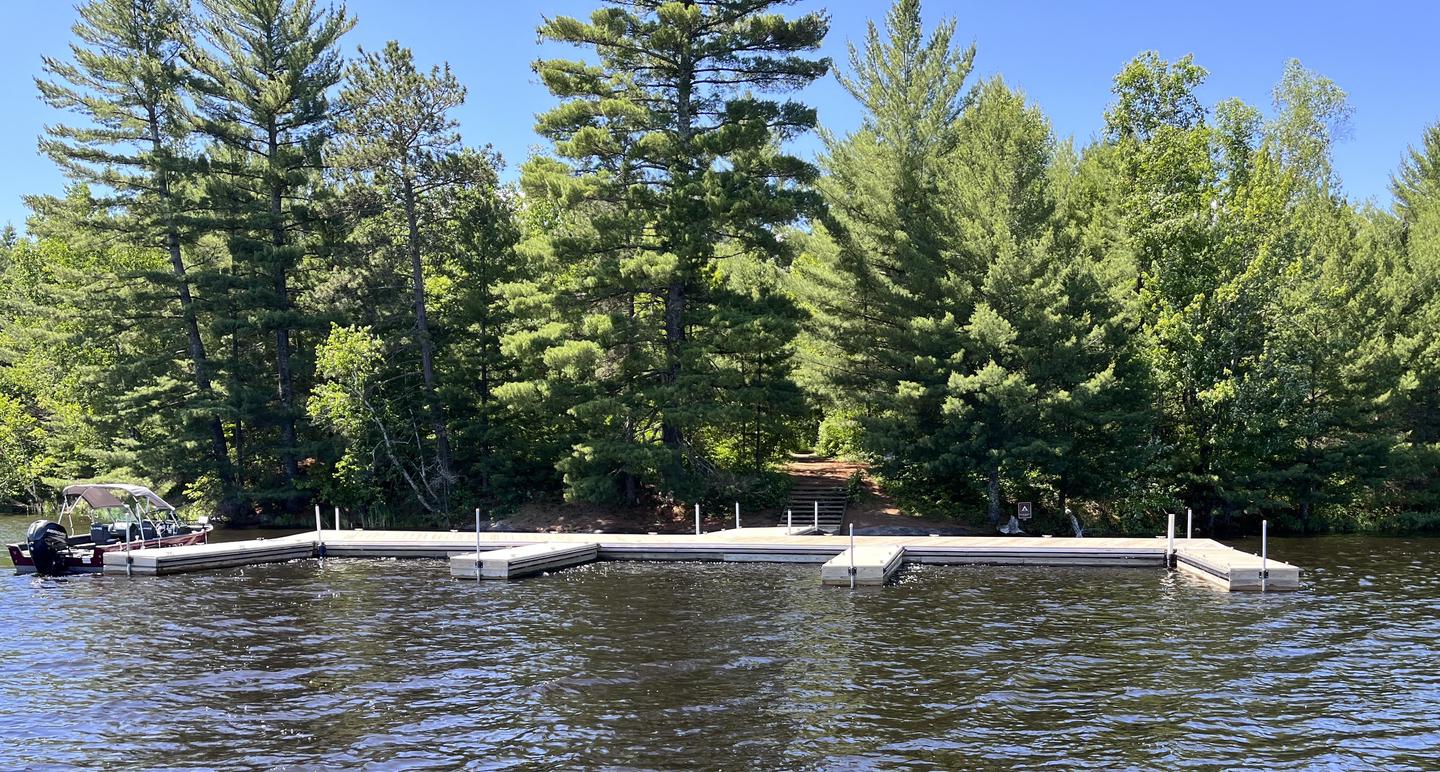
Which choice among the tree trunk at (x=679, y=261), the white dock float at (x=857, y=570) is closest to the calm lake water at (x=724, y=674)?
the white dock float at (x=857, y=570)

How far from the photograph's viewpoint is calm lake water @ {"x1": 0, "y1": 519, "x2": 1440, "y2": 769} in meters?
13.0

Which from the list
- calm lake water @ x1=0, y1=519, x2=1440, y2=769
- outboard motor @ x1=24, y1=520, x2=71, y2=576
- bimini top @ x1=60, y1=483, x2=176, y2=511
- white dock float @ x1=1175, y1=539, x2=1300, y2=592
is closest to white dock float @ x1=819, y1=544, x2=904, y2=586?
calm lake water @ x1=0, y1=519, x2=1440, y2=769

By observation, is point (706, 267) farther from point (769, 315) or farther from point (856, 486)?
point (856, 486)

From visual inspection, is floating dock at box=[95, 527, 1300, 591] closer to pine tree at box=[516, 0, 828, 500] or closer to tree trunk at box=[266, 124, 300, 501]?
pine tree at box=[516, 0, 828, 500]

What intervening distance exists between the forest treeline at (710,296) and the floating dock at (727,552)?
4775 mm

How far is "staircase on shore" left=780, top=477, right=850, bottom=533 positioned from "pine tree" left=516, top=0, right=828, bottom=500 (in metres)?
3.61

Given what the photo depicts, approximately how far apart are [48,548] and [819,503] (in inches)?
923

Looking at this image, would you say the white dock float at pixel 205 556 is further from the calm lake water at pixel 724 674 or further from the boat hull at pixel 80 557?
the calm lake water at pixel 724 674

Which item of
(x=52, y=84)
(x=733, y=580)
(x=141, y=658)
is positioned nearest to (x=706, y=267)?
(x=733, y=580)

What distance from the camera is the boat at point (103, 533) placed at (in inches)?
1060

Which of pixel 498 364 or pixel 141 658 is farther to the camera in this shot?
pixel 498 364

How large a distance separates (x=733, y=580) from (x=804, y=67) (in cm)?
1968

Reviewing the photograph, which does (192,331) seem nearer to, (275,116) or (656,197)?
(275,116)

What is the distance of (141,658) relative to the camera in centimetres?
1784
